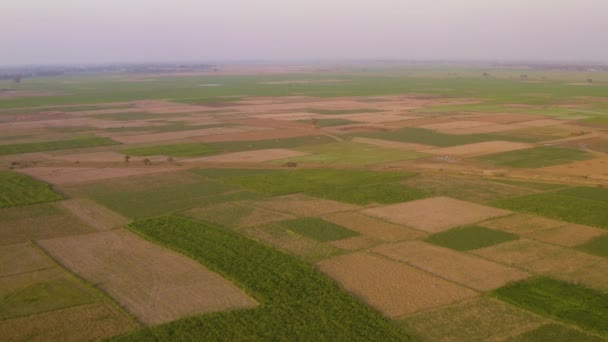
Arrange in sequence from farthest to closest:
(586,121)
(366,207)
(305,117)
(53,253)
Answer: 1. (305,117)
2. (586,121)
3. (366,207)
4. (53,253)

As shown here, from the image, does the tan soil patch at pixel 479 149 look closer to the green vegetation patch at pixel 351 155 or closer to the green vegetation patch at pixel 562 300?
the green vegetation patch at pixel 351 155

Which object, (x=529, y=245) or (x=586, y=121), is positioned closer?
(x=529, y=245)

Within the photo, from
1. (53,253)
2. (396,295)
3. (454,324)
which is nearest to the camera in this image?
(454,324)

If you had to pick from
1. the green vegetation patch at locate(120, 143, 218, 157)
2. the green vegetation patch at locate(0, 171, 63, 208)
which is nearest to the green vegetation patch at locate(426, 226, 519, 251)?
the green vegetation patch at locate(0, 171, 63, 208)

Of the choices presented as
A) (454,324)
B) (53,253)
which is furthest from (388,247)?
(53,253)

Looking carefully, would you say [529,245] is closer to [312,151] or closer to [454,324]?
[454,324]

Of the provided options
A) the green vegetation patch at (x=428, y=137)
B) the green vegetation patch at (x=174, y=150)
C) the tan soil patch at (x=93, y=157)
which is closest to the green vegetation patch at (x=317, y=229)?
the green vegetation patch at (x=174, y=150)
